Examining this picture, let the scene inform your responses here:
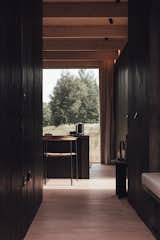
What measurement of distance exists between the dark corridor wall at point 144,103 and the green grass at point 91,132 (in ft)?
28.1

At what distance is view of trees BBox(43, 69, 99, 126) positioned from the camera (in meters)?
15.6

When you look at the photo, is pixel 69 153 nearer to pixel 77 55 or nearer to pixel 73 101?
pixel 77 55

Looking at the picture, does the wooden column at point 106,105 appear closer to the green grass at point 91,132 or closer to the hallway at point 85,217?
the green grass at point 91,132

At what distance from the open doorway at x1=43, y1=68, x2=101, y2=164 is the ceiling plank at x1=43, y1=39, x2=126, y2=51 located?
12.0ft

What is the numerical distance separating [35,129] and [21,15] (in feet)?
5.88

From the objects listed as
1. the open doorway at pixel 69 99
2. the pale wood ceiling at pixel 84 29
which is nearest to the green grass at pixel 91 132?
the open doorway at pixel 69 99

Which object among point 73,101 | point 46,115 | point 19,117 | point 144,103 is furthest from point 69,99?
point 19,117

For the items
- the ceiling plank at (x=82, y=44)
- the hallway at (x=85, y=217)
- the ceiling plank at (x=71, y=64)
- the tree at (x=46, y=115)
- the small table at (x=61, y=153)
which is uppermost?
the ceiling plank at (x=82, y=44)

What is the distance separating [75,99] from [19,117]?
38.2 feet

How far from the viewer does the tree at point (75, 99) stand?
15594 mm

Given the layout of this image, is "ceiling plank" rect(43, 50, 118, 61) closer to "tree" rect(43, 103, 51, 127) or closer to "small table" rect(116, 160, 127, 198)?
"tree" rect(43, 103, 51, 127)

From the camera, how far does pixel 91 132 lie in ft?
50.1

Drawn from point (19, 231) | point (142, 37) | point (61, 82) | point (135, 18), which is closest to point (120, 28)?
point (135, 18)

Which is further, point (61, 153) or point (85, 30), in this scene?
point (85, 30)
